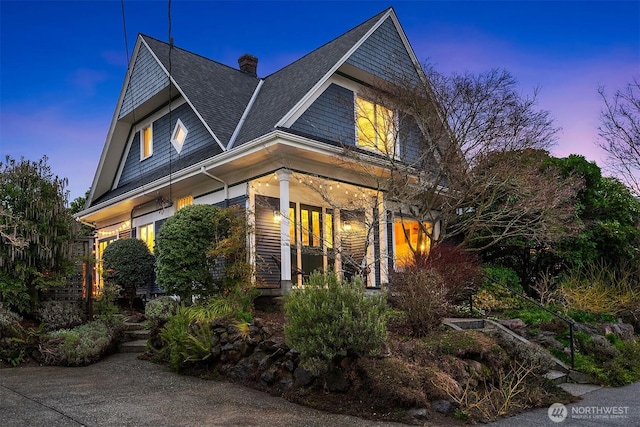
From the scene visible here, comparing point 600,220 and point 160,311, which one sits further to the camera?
point 600,220

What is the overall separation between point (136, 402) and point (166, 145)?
10013 mm

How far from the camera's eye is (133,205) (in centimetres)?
1564

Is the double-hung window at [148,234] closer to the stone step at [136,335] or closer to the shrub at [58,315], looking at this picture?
the stone step at [136,335]

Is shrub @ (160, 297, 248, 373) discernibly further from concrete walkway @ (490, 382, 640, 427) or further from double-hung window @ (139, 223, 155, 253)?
double-hung window @ (139, 223, 155, 253)

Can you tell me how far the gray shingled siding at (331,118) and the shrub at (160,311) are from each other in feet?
15.3

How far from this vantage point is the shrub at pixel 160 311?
9.09 meters

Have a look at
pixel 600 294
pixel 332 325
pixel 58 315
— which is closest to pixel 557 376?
pixel 332 325

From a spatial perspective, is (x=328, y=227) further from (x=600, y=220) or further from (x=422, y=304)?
(x=600, y=220)

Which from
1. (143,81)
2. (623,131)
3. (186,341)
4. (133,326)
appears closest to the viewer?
(186,341)

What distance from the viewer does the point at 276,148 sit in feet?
34.4

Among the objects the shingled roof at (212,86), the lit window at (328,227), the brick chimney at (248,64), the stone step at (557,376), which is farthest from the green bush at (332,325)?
the brick chimney at (248,64)

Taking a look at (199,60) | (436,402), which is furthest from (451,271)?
(199,60)

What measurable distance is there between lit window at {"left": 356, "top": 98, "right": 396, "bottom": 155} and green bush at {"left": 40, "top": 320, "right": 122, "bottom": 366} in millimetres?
6477

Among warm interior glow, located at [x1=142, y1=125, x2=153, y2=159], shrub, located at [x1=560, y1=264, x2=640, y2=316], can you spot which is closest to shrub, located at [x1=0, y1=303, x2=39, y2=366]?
warm interior glow, located at [x1=142, y1=125, x2=153, y2=159]
